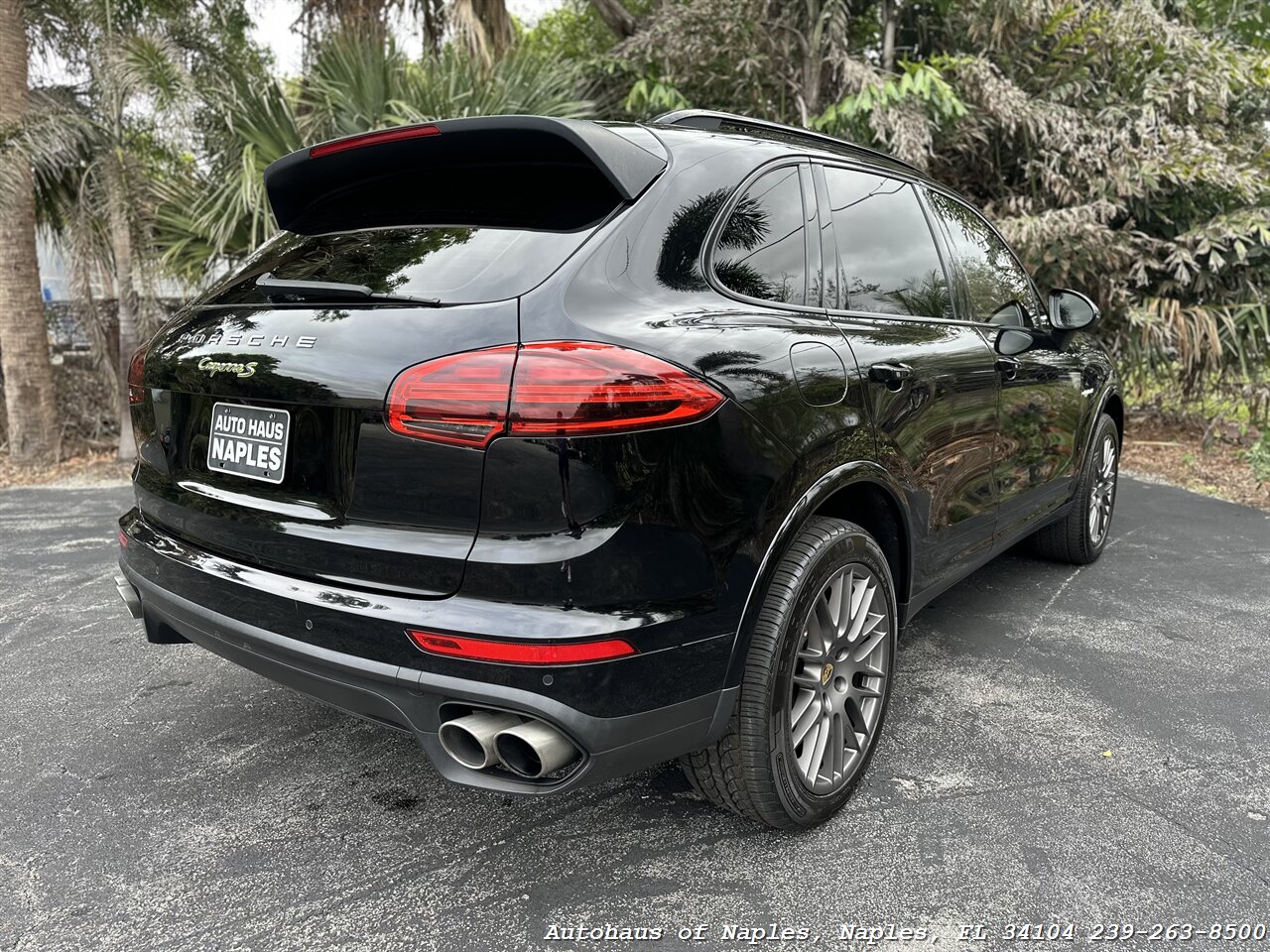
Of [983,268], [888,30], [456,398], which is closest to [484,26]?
[888,30]

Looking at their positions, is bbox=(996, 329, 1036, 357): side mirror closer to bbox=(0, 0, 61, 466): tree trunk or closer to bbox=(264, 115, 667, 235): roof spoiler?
bbox=(264, 115, 667, 235): roof spoiler

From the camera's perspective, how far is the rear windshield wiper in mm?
1853

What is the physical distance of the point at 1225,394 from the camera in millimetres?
8070

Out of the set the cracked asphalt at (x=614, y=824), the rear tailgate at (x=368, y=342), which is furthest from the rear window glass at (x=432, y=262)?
the cracked asphalt at (x=614, y=824)

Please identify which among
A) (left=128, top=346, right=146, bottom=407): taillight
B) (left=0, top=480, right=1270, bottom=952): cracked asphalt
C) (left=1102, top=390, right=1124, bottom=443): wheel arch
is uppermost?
(left=128, top=346, right=146, bottom=407): taillight

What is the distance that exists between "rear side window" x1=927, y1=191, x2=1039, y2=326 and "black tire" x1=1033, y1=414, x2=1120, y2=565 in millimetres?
929

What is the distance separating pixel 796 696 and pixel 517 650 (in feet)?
2.69

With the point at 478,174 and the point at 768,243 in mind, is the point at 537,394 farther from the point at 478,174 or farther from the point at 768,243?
the point at 768,243

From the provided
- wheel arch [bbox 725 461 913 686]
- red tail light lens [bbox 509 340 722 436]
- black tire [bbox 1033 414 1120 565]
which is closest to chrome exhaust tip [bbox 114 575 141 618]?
red tail light lens [bbox 509 340 722 436]

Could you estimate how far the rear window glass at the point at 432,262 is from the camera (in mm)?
1801

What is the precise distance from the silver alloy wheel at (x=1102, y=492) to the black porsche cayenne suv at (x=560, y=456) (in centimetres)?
227

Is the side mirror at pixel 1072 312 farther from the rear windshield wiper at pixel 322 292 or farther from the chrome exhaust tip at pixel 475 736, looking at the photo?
the chrome exhaust tip at pixel 475 736

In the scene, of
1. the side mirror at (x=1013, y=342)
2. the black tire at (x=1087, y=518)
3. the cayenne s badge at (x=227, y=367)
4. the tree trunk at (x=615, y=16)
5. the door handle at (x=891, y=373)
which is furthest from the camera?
the tree trunk at (x=615, y=16)

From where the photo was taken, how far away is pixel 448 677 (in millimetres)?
1687
